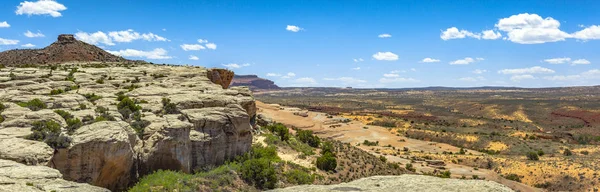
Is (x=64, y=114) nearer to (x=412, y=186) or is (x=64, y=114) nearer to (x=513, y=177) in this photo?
(x=412, y=186)

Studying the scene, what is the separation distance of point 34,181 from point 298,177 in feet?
65.2

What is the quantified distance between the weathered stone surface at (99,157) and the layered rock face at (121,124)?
0.04 meters

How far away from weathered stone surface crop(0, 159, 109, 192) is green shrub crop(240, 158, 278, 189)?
14.5 m

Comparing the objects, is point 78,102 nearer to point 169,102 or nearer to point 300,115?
point 169,102

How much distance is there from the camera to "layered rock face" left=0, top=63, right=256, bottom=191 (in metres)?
19.9

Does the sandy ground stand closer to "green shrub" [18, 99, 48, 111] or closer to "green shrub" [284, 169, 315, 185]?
"green shrub" [284, 169, 315, 185]

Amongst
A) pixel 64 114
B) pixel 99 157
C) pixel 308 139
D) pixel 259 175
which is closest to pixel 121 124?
pixel 99 157

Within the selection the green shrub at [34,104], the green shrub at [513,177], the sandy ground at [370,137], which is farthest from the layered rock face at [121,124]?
the green shrub at [513,177]

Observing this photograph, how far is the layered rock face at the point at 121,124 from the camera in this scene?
65.4 feet

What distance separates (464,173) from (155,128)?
36509mm

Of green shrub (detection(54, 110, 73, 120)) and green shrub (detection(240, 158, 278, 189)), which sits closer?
green shrub (detection(54, 110, 73, 120))

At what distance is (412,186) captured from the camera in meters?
11.9

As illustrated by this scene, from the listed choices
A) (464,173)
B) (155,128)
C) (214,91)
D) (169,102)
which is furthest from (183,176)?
(464,173)

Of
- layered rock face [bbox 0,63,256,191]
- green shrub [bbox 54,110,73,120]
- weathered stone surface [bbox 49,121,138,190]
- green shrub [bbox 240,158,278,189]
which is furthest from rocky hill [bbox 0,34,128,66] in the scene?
green shrub [bbox 240,158,278,189]
